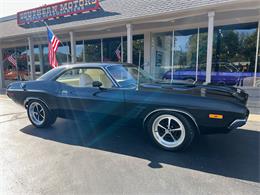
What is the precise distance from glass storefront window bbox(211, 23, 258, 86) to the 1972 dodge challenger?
6524 mm

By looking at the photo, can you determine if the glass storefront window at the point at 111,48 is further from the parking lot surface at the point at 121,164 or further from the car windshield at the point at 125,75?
the parking lot surface at the point at 121,164

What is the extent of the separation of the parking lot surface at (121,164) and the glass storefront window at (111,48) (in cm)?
909

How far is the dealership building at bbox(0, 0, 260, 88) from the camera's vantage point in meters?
7.43

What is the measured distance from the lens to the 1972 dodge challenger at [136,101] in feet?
10.2

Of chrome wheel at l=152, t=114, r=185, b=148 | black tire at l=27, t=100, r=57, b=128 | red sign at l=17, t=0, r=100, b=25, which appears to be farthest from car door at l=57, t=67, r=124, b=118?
red sign at l=17, t=0, r=100, b=25

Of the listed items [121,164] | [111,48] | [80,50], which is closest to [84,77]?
[121,164]

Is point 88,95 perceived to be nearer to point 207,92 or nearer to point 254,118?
point 207,92

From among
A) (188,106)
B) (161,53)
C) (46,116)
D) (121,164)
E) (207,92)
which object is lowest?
(121,164)

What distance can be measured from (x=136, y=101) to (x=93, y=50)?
11187 millimetres

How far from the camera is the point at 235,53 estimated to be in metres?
9.58

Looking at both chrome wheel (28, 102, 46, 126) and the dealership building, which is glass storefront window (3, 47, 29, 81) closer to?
the dealership building

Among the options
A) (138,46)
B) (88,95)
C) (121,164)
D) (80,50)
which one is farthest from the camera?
(80,50)

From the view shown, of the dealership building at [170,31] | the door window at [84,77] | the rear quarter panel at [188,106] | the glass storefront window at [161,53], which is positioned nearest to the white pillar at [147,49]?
the dealership building at [170,31]

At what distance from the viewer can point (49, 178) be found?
267cm
